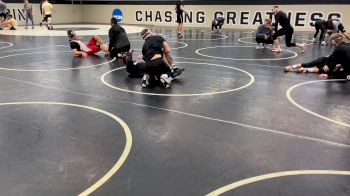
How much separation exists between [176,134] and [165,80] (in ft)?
7.54

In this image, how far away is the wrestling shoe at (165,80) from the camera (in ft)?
20.9

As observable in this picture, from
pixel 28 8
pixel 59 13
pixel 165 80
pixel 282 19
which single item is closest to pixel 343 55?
pixel 165 80

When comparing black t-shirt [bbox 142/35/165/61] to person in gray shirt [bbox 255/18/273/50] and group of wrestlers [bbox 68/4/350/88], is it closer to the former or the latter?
group of wrestlers [bbox 68/4/350/88]

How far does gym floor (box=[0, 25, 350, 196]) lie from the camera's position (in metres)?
3.13

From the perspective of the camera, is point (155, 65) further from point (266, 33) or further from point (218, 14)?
point (218, 14)

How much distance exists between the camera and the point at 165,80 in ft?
21.0

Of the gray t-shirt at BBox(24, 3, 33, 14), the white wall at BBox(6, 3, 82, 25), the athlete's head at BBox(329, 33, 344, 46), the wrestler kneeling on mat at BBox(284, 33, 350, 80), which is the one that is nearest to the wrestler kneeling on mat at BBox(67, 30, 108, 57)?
the wrestler kneeling on mat at BBox(284, 33, 350, 80)

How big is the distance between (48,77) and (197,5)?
54.2ft

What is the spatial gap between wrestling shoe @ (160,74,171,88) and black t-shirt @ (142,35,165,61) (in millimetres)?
511

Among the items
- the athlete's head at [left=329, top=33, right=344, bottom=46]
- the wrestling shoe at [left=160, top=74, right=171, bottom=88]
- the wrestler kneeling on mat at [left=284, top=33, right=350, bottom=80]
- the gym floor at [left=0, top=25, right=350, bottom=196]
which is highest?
the athlete's head at [left=329, top=33, right=344, bottom=46]

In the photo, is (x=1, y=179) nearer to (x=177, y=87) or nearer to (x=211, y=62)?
(x=177, y=87)

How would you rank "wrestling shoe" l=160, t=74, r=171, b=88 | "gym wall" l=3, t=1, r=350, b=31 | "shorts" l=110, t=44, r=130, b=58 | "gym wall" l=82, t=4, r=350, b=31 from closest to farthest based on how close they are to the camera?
"wrestling shoe" l=160, t=74, r=171, b=88 < "shorts" l=110, t=44, r=130, b=58 < "gym wall" l=82, t=4, r=350, b=31 < "gym wall" l=3, t=1, r=350, b=31

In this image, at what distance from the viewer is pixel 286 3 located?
19.2 metres

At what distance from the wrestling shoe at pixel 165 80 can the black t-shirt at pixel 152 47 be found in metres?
0.51
